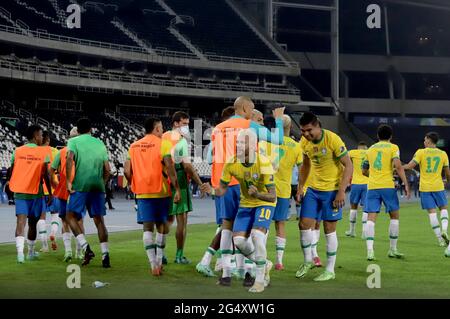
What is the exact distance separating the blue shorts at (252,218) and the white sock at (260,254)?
0.34 ft

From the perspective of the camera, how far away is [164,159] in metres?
11.5

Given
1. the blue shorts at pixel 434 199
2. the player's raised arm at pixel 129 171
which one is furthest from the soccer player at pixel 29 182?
the blue shorts at pixel 434 199

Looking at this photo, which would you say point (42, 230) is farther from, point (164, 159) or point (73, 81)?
point (73, 81)

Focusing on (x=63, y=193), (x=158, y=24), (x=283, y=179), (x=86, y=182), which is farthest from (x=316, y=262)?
(x=158, y=24)

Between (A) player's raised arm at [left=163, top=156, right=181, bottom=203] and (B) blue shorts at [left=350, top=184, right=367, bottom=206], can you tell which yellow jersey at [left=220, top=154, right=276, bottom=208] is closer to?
(A) player's raised arm at [left=163, top=156, right=181, bottom=203]

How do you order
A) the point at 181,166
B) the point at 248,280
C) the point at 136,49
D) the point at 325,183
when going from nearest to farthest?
the point at 248,280 → the point at 325,183 → the point at 181,166 → the point at 136,49

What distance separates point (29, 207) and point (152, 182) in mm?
2641

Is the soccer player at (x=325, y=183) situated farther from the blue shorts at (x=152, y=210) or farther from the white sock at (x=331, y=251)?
the blue shorts at (x=152, y=210)

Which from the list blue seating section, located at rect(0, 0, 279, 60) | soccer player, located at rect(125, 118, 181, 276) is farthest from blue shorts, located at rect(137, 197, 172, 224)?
blue seating section, located at rect(0, 0, 279, 60)

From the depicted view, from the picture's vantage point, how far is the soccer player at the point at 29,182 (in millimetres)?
13031

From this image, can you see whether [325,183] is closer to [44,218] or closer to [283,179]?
[283,179]

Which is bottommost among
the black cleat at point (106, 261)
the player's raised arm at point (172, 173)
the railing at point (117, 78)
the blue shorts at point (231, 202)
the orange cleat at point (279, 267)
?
the orange cleat at point (279, 267)

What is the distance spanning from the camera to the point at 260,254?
31.2ft
